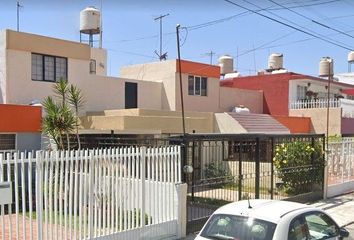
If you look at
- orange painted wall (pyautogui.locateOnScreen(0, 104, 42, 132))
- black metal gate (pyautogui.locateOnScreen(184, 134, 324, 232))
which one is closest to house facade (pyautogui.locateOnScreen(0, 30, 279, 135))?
orange painted wall (pyautogui.locateOnScreen(0, 104, 42, 132))

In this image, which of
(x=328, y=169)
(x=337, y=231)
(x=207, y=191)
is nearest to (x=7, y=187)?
(x=337, y=231)

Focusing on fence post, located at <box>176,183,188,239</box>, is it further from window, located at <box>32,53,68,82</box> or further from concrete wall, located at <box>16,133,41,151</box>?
window, located at <box>32,53,68,82</box>

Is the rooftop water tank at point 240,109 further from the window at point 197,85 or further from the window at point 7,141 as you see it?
the window at point 7,141

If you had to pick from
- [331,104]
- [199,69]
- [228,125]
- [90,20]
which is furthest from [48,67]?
[331,104]

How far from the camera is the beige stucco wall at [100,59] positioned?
30719mm

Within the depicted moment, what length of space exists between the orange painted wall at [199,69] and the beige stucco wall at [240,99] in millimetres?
1648

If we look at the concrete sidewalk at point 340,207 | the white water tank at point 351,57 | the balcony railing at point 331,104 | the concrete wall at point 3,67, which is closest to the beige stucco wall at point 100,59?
the concrete wall at point 3,67

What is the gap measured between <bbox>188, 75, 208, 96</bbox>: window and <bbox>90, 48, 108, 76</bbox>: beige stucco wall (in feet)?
20.4

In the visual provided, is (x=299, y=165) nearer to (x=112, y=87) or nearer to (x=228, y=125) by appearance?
(x=228, y=125)

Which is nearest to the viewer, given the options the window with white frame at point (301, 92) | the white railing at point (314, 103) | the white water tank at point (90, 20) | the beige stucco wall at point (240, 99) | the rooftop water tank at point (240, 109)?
the rooftop water tank at point (240, 109)

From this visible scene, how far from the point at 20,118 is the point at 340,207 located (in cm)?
1159

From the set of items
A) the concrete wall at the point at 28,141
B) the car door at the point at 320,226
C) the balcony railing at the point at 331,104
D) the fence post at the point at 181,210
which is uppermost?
the balcony railing at the point at 331,104

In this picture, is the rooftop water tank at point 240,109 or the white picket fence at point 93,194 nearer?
the white picket fence at point 93,194

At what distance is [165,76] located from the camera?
92.6 ft
